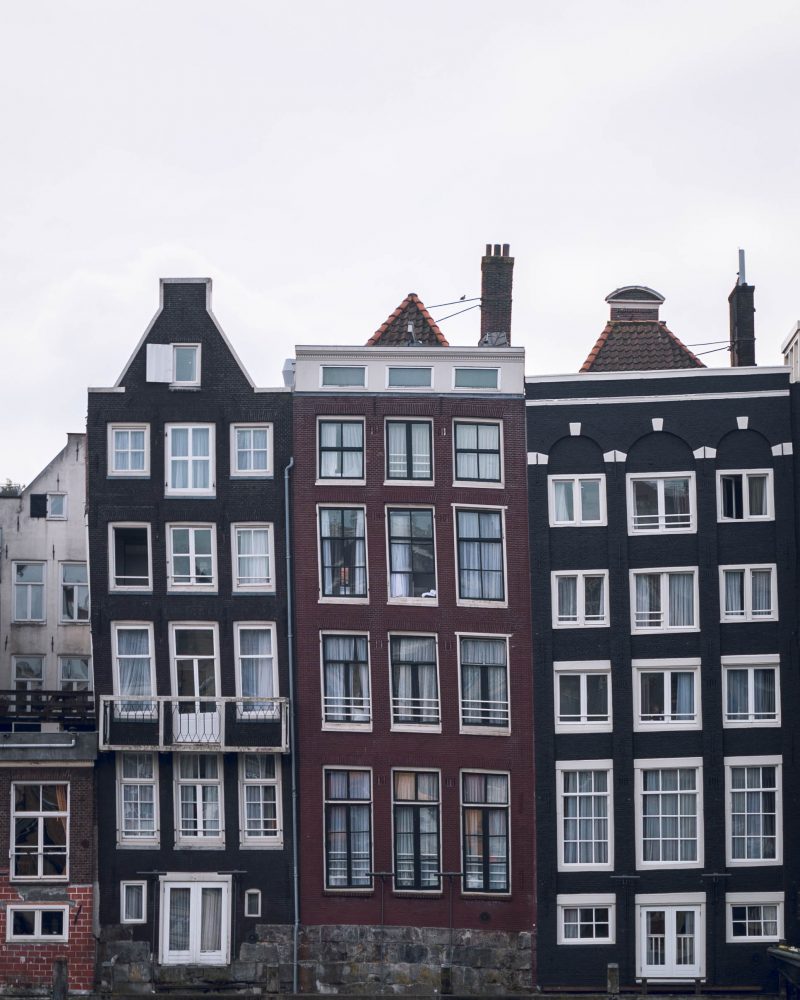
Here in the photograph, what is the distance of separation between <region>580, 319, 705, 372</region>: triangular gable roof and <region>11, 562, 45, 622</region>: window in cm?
2087

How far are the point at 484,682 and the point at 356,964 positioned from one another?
870 cm

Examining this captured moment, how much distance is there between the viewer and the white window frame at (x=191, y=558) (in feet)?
156

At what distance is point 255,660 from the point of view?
47.6 m

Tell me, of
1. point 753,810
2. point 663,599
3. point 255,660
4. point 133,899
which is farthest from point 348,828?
point 753,810

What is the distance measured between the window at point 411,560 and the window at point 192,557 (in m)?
5.19

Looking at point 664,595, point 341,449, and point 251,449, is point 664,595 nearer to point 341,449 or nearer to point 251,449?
point 341,449

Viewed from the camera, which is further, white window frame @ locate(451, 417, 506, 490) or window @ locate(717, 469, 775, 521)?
white window frame @ locate(451, 417, 506, 490)

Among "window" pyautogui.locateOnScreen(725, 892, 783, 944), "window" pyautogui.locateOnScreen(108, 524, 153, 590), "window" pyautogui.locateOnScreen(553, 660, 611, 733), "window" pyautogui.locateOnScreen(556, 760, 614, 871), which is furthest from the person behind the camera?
"window" pyautogui.locateOnScreen(108, 524, 153, 590)

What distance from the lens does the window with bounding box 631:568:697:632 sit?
4700cm

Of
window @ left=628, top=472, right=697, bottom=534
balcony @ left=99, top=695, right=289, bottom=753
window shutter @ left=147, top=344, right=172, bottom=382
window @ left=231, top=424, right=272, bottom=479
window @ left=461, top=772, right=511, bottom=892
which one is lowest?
window @ left=461, top=772, right=511, bottom=892

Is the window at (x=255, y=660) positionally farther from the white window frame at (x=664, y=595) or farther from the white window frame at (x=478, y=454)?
Answer: the white window frame at (x=664, y=595)

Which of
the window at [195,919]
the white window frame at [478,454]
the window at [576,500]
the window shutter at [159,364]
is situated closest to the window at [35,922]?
the window at [195,919]

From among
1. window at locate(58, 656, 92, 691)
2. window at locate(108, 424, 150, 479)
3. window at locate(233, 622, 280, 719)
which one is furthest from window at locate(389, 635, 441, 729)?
window at locate(58, 656, 92, 691)

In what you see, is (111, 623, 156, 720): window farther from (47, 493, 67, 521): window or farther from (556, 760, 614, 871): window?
(556, 760, 614, 871): window
